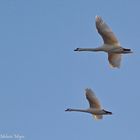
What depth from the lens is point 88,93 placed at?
227 ft

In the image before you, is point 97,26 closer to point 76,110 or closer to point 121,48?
point 121,48

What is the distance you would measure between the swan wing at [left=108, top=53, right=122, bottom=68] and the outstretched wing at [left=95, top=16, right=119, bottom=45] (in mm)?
2233

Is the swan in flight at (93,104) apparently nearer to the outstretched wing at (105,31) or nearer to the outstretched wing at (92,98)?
the outstretched wing at (92,98)

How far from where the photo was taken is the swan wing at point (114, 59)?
218 ft

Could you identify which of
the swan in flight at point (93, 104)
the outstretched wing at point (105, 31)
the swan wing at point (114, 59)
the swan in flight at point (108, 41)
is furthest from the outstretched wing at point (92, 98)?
the outstretched wing at point (105, 31)

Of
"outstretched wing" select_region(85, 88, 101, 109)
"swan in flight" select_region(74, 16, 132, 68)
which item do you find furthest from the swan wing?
"outstretched wing" select_region(85, 88, 101, 109)

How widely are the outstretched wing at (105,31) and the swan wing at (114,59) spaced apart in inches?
87.9

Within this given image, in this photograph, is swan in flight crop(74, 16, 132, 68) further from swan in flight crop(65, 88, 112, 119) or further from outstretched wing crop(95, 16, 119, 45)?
swan in flight crop(65, 88, 112, 119)

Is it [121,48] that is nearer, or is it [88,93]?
[121,48]

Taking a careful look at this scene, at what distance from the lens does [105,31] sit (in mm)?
63531

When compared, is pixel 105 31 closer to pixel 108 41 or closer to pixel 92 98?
pixel 108 41

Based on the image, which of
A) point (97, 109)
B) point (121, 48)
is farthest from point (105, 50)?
point (97, 109)

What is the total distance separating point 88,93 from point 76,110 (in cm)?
386

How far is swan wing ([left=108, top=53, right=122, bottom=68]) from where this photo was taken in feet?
218
